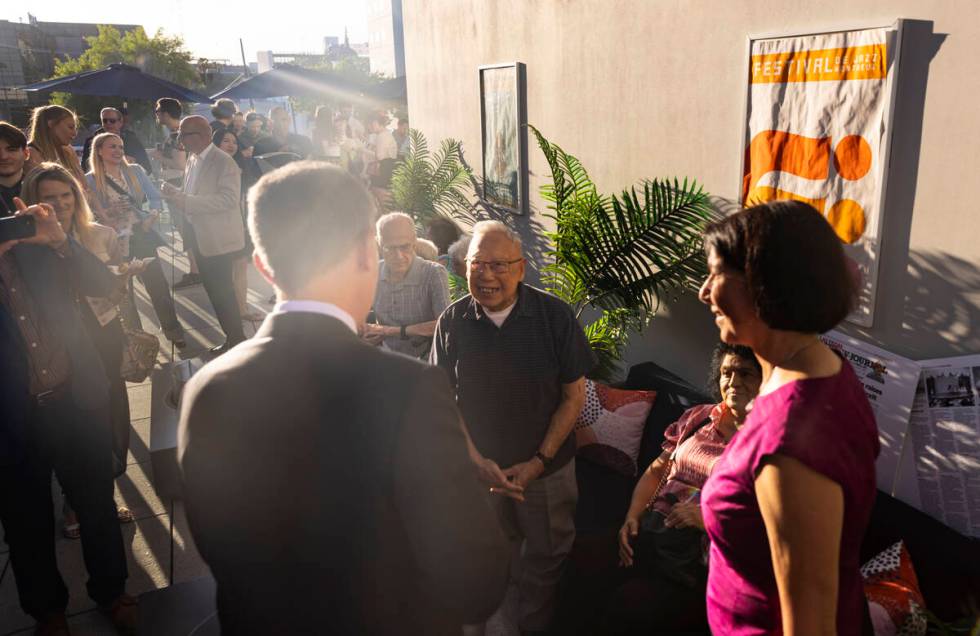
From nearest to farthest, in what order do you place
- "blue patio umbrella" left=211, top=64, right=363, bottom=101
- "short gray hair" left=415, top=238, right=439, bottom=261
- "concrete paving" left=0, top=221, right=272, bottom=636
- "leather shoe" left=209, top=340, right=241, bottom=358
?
"concrete paving" left=0, top=221, right=272, bottom=636 < "short gray hair" left=415, top=238, right=439, bottom=261 < "leather shoe" left=209, top=340, right=241, bottom=358 < "blue patio umbrella" left=211, top=64, right=363, bottom=101

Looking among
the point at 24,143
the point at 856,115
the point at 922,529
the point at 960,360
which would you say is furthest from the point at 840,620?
the point at 24,143

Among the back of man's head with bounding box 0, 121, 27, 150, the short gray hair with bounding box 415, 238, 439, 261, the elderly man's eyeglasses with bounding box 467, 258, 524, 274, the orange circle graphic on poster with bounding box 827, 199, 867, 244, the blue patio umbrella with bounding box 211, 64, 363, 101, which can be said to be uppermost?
the blue patio umbrella with bounding box 211, 64, 363, 101

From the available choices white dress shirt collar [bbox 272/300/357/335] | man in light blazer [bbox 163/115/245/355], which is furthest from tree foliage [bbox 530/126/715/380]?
man in light blazer [bbox 163/115/245/355]

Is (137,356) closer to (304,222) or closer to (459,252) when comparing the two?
(459,252)

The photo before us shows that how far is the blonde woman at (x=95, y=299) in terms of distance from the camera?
140 inches

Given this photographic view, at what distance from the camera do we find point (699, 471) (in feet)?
9.45

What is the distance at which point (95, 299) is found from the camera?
4.05 meters

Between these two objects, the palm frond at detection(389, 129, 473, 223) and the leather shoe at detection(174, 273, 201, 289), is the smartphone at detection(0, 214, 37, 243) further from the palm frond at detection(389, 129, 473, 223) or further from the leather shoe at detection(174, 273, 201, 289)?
the leather shoe at detection(174, 273, 201, 289)

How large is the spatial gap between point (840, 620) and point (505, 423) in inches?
65.3

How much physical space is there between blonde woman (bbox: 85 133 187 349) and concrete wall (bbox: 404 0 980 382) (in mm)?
3504

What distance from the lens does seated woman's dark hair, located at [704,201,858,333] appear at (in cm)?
144

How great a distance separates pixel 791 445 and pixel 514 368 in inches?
66.3

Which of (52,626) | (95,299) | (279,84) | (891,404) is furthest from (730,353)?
(279,84)

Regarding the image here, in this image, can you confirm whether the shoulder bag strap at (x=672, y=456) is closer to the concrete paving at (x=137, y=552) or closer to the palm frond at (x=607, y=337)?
the palm frond at (x=607, y=337)
